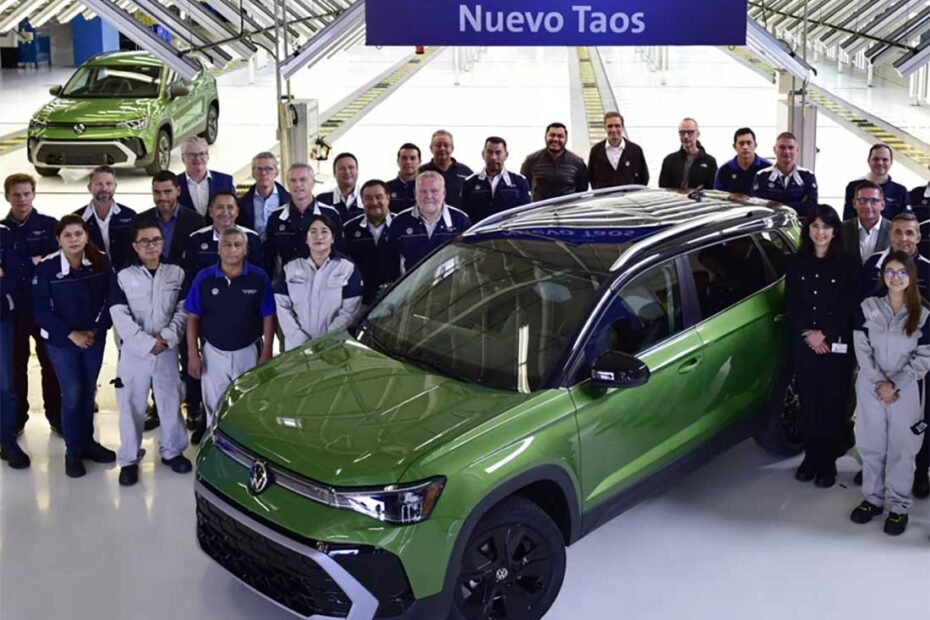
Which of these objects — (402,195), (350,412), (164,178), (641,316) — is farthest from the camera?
(402,195)

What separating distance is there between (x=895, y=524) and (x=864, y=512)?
16 centimetres

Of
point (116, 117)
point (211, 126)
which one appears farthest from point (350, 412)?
point (211, 126)

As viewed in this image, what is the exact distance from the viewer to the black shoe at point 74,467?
236 inches

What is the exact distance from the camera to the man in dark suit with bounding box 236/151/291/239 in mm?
6953

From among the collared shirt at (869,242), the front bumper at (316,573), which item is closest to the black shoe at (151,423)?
the front bumper at (316,573)

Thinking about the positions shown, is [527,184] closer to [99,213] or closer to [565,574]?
[99,213]

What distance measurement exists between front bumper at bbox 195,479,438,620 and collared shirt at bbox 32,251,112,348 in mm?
1840

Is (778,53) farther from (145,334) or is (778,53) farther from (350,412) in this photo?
(350,412)

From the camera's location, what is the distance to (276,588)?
13.9 ft

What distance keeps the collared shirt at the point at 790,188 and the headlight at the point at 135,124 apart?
8436 millimetres

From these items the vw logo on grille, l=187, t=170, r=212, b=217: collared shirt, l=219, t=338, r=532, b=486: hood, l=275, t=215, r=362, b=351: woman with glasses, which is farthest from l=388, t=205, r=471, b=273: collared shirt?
the vw logo on grille

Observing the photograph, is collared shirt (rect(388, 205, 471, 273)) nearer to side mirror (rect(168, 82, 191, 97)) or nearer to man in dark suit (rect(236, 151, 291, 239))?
man in dark suit (rect(236, 151, 291, 239))

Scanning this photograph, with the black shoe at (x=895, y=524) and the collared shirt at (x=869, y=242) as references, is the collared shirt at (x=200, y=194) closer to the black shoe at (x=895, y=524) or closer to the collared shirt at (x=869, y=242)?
the collared shirt at (x=869, y=242)

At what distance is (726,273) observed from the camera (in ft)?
17.9
